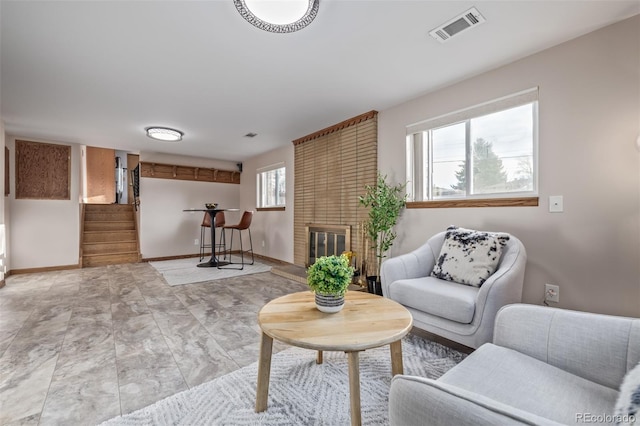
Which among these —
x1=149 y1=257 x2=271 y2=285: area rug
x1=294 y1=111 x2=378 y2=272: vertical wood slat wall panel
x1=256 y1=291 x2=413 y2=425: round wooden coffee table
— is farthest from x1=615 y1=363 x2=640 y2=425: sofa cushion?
x1=149 y1=257 x2=271 y2=285: area rug

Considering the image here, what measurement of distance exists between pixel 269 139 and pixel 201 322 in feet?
11.0

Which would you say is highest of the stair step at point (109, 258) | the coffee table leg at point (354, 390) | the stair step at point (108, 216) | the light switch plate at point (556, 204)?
the light switch plate at point (556, 204)

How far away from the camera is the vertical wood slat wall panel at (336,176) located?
3742mm

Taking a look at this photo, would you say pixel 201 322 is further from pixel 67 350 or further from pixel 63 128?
pixel 63 128

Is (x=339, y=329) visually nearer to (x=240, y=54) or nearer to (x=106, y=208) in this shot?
(x=240, y=54)

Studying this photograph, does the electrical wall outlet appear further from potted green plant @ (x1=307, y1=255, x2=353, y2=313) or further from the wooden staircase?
the wooden staircase

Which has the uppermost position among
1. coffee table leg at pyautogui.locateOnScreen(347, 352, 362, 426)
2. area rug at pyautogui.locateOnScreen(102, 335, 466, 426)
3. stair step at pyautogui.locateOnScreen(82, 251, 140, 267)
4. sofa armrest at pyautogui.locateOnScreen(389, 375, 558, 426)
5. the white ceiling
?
the white ceiling

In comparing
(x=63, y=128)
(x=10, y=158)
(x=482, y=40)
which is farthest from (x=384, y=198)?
(x=10, y=158)

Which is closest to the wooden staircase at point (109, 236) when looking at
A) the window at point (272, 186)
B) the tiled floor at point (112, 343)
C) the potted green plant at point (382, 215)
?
the tiled floor at point (112, 343)

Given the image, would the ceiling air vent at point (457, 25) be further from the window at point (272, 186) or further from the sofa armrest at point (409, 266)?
the window at point (272, 186)

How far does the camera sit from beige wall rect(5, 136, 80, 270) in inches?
182

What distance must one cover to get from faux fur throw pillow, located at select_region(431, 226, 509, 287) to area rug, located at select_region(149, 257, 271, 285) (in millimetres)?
3224

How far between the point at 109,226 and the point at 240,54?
5729 mm

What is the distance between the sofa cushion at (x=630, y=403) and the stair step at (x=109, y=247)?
6.94 m
